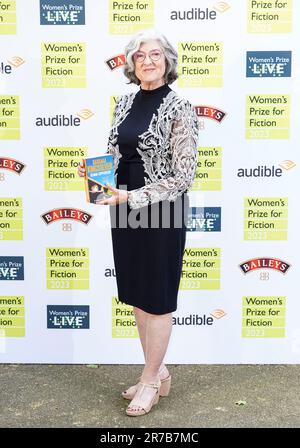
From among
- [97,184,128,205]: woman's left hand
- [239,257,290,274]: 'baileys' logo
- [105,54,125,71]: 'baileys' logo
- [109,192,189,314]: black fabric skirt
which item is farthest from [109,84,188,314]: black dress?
[239,257,290,274]: 'baileys' logo

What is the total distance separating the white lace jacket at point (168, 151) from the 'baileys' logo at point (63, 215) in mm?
824

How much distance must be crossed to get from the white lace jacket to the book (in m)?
0.12

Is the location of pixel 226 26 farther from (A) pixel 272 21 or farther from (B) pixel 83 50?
(B) pixel 83 50

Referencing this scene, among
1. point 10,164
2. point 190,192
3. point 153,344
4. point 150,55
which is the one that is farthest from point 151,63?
point 153,344

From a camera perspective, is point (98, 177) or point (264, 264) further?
point (264, 264)

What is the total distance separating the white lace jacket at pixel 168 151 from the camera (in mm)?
2805

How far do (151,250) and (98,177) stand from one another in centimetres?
44

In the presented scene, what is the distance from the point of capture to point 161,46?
111 inches

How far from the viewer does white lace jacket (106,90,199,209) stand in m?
2.80

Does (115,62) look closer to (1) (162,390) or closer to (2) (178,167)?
(2) (178,167)

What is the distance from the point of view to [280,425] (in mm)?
2947

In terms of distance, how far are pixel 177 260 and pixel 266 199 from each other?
83cm

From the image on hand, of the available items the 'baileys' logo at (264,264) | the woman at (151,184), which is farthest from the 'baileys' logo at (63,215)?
the 'baileys' logo at (264,264)
